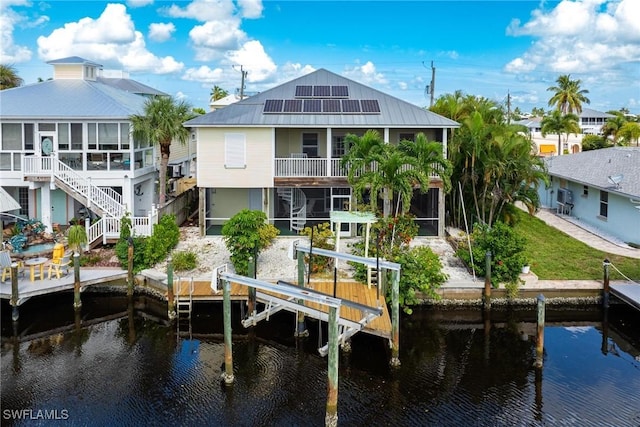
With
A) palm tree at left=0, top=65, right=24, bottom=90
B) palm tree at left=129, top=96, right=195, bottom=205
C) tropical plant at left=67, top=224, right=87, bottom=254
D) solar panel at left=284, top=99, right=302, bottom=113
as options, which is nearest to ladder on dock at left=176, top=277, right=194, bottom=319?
tropical plant at left=67, top=224, right=87, bottom=254

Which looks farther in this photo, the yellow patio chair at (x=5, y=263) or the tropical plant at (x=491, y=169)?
the tropical plant at (x=491, y=169)

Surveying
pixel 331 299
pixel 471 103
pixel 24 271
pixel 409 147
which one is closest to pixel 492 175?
pixel 409 147

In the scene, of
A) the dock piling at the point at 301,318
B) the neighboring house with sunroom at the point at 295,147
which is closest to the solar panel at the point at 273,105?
the neighboring house with sunroom at the point at 295,147

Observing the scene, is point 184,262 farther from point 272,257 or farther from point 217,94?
point 217,94

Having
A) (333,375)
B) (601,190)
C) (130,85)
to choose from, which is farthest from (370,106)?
(130,85)

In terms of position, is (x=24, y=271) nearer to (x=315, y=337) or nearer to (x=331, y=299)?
(x=315, y=337)

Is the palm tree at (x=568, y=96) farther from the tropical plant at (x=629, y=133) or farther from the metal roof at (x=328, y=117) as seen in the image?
the metal roof at (x=328, y=117)

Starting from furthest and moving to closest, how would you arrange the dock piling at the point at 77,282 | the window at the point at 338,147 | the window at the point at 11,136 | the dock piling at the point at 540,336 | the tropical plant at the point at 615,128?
the tropical plant at the point at 615,128 → the window at the point at 338,147 → the window at the point at 11,136 → the dock piling at the point at 77,282 → the dock piling at the point at 540,336
